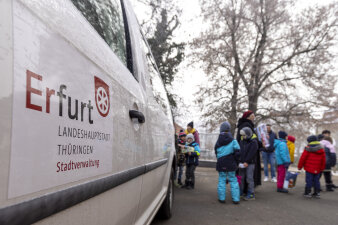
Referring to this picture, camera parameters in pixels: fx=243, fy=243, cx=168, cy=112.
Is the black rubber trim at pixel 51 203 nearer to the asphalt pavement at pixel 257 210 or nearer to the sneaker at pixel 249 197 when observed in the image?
the asphalt pavement at pixel 257 210

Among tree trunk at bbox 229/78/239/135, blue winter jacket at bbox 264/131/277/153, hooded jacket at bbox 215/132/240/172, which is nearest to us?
hooded jacket at bbox 215/132/240/172

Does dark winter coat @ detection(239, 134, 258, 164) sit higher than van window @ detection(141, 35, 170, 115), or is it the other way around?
van window @ detection(141, 35, 170, 115)

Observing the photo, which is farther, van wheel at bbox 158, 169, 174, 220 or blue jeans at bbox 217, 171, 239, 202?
blue jeans at bbox 217, 171, 239, 202

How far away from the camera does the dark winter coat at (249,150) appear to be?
15.8 feet

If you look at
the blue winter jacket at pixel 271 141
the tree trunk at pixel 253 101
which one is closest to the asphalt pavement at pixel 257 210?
the blue winter jacket at pixel 271 141

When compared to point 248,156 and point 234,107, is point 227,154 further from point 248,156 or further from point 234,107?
point 234,107

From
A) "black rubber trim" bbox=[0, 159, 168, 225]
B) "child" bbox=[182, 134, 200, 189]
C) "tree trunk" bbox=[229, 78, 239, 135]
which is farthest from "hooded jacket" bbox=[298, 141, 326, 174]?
"tree trunk" bbox=[229, 78, 239, 135]

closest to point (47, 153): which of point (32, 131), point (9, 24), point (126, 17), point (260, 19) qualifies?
point (32, 131)

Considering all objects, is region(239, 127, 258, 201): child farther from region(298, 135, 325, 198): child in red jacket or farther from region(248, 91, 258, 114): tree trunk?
region(248, 91, 258, 114): tree trunk

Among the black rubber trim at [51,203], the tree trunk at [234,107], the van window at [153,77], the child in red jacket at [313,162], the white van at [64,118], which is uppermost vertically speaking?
the tree trunk at [234,107]

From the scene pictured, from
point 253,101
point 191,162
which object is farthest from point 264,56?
point 191,162

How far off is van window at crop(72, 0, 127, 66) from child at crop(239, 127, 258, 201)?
12.5 ft

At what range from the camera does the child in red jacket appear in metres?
5.17

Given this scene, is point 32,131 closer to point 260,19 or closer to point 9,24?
point 9,24
